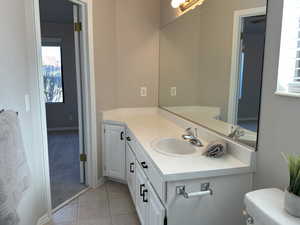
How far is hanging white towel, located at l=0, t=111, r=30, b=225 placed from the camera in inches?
42.2

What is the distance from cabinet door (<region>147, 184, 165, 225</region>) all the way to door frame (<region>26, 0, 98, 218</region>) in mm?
1058

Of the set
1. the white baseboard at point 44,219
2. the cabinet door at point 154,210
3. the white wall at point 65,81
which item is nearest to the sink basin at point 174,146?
the cabinet door at point 154,210

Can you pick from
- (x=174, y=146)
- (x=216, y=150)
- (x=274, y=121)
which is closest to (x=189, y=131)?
(x=174, y=146)

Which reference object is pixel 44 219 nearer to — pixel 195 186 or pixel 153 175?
pixel 153 175

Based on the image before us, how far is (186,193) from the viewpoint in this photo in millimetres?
1306

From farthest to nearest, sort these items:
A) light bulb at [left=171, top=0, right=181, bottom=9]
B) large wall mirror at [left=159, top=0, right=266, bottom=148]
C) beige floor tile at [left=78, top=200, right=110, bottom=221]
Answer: light bulb at [left=171, top=0, right=181, bottom=9] < beige floor tile at [left=78, top=200, right=110, bottom=221] < large wall mirror at [left=159, top=0, right=266, bottom=148]

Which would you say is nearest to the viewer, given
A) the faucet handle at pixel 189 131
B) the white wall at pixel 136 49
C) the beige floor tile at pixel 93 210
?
the faucet handle at pixel 189 131

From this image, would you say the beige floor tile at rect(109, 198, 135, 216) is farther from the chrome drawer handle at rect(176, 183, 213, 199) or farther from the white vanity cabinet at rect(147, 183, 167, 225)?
the chrome drawer handle at rect(176, 183, 213, 199)

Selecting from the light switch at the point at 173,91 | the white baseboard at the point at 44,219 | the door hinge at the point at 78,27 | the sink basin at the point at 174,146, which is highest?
the door hinge at the point at 78,27

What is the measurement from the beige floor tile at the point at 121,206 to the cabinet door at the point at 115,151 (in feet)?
0.92

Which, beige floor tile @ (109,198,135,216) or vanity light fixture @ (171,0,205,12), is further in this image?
beige floor tile @ (109,198,135,216)

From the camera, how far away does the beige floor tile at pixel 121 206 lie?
2.36 metres

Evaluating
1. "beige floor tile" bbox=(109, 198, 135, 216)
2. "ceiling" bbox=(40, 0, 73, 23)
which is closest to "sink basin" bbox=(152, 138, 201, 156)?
"beige floor tile" bbox=(109, 198, 135, 216)

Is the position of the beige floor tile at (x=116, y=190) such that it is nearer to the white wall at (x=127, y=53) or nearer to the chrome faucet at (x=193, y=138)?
the white wall at (x=127, y=53)
